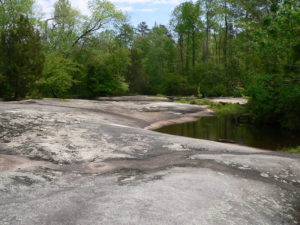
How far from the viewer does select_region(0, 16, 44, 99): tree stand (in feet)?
74.3

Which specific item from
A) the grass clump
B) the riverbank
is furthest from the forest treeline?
the riverbank

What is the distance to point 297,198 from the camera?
532cm

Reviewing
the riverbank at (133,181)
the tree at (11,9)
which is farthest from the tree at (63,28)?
the riverbank at (133,181)

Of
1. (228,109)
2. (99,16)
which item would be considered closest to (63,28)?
(99,16)

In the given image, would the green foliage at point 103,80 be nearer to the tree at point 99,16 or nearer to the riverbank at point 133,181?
the tree at point 99,16

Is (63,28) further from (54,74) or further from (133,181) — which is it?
(133,181)

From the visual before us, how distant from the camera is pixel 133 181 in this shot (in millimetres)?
5715

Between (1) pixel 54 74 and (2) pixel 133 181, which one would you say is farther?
(1) pixel 54 74

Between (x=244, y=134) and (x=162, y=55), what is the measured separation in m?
50.7

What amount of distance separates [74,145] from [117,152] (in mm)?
1375

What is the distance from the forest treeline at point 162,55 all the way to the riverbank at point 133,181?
30.9 ft

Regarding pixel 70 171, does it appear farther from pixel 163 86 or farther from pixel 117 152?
pixel 163 86

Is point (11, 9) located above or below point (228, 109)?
above

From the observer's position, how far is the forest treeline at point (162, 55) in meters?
18.1
